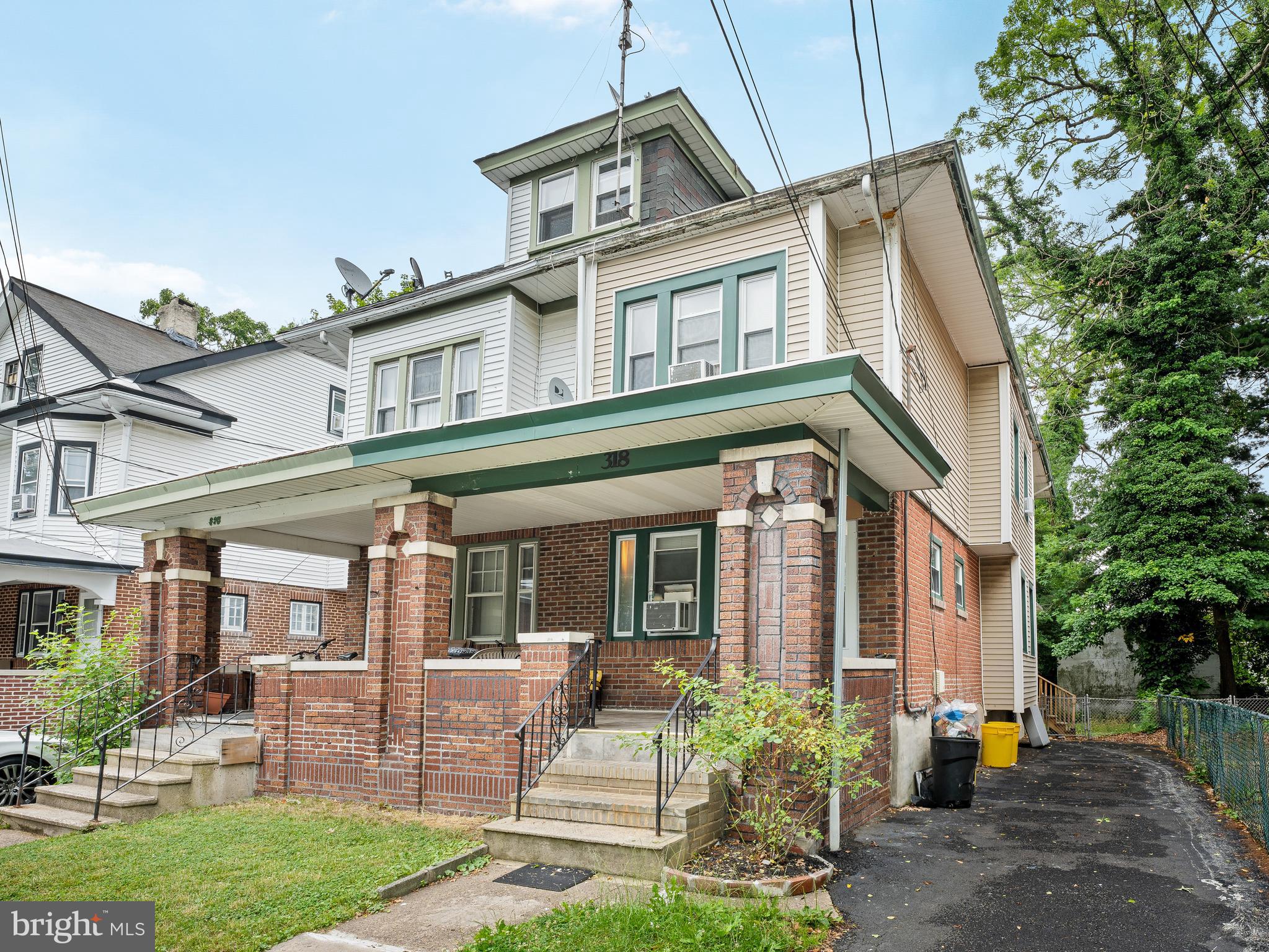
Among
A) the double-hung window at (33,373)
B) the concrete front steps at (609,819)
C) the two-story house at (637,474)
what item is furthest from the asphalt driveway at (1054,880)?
the double-hung window at (33,373)

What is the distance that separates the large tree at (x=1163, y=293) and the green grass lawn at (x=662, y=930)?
1758 cm

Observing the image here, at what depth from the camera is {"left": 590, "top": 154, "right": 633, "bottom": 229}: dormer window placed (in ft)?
47.9

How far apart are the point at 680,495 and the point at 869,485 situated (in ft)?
7.38

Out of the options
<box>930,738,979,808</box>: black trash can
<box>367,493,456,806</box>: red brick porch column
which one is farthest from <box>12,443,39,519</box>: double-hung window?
<box>930,738,979,808</box>: black trash can

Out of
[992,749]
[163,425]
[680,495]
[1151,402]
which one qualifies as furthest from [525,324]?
[1151,402]

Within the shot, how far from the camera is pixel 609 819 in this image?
7.68 m

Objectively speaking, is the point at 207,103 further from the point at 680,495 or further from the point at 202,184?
the point at 680,495

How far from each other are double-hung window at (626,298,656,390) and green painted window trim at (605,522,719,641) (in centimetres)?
201

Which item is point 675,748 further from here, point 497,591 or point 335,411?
point 335,411

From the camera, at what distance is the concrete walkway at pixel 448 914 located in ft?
18.9

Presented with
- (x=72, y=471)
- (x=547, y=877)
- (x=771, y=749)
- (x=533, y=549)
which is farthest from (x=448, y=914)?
Result: (x=72, y=471)

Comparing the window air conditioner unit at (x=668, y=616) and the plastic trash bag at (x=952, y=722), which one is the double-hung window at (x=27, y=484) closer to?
the window air conditioner unit at (x=668, y=616)

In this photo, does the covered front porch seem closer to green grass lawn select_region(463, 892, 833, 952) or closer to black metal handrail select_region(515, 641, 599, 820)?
black metal handrail select_region(515, 641, 599, 820)

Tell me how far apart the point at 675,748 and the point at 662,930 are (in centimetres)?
186
